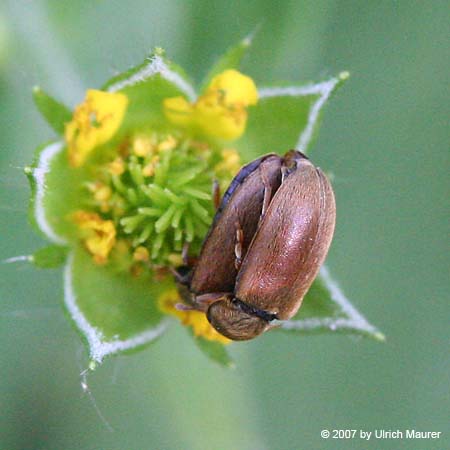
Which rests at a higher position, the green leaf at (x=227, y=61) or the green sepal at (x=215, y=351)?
the green leaf at (x=227, y=61)

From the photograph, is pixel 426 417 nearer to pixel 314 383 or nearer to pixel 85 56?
pixel 314 383

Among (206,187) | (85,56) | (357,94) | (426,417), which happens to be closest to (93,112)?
(206,187)

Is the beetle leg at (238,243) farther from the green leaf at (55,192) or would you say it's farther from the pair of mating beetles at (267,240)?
the green leaf at (55,192)

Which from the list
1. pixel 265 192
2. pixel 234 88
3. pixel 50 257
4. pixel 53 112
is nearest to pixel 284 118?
pixel 234 88

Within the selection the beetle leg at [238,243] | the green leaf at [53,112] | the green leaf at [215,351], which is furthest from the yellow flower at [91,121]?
the green leaf at [215,351]

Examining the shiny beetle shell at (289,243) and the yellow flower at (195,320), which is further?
the yellow flower at (195,320)
